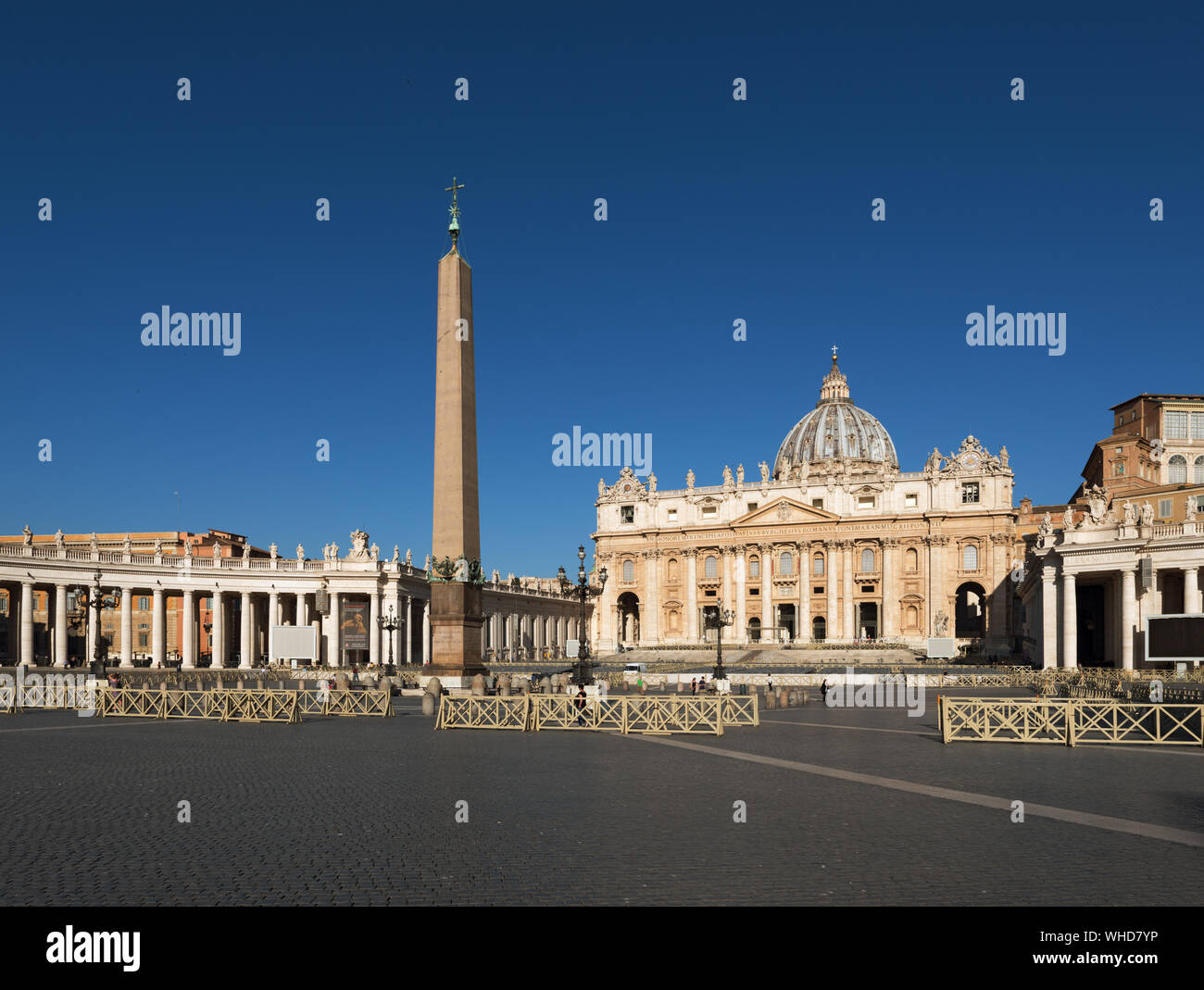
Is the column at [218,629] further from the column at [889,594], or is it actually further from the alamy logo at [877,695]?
the column at [889,594]

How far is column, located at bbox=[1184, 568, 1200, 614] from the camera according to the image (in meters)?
43.3

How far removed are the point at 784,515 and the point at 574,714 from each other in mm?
78609

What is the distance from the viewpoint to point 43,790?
501 inches

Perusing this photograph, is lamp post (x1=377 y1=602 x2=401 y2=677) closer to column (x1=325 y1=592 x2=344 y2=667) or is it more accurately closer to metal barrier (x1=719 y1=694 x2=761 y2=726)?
column (x1=325 y1=592 x2=344 y2=667)

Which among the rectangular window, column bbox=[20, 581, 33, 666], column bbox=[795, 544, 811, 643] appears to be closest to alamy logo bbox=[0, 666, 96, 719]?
column bbox=[20, 581, 33, 666]

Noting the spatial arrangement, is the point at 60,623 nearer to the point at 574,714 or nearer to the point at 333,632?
the point at 333,632

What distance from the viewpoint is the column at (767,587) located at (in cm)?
9919

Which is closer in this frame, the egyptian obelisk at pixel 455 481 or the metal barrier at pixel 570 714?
the metal barrier at pixel 570 714

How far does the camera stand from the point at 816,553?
98062 mm

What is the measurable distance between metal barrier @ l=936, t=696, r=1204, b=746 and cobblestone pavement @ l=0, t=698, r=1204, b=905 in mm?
1026
